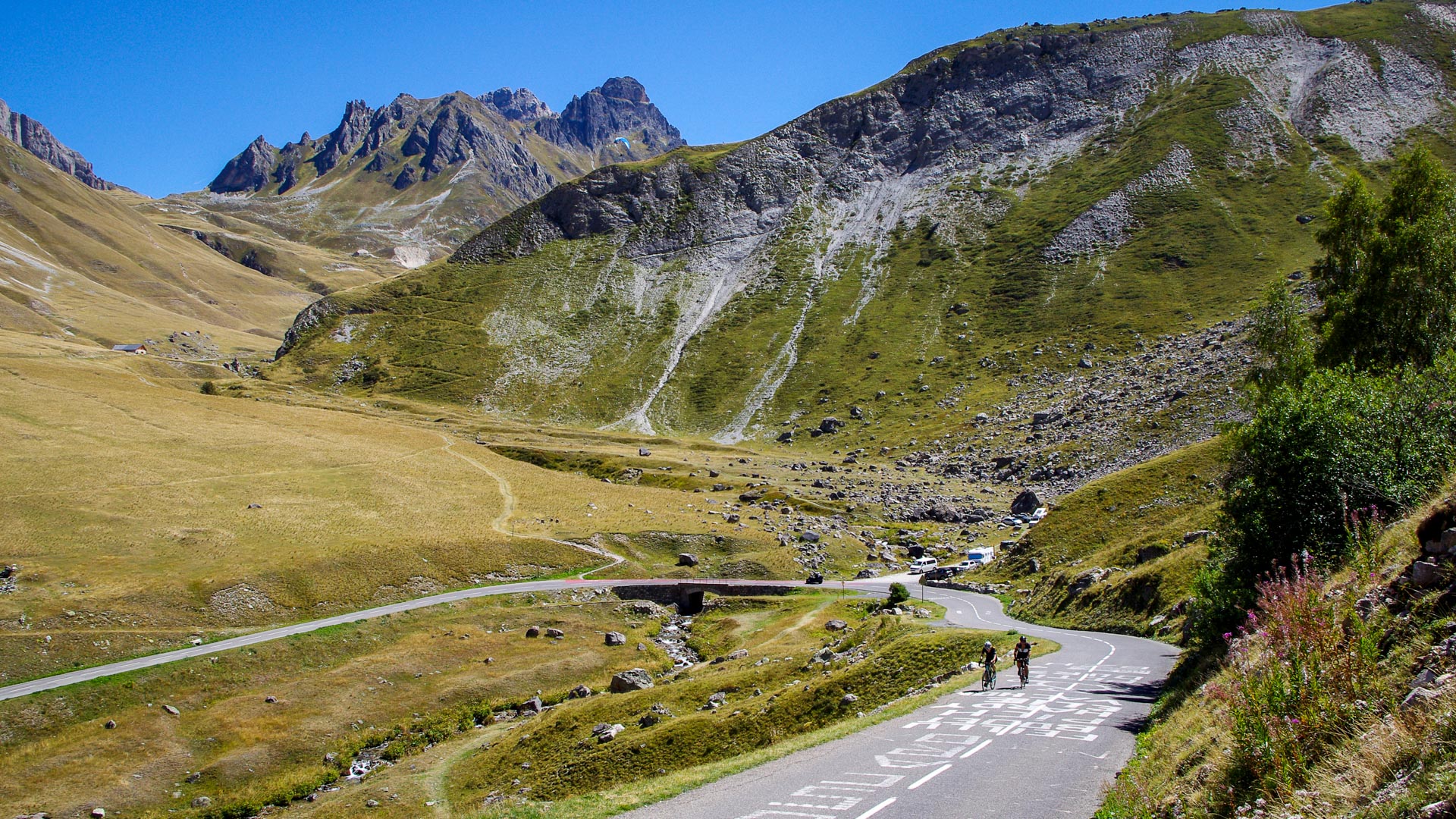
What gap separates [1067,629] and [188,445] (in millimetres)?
99245

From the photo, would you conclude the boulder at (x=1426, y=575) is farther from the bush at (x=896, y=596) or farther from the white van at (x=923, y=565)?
the white van at (x=923, y=565)

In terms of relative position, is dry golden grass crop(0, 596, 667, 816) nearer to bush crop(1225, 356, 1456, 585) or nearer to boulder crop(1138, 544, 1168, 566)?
boulder crop(1138, 544, 1168, 566)

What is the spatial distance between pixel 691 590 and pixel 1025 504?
56.8 m

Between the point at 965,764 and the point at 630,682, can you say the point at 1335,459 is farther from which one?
the point at 630,682

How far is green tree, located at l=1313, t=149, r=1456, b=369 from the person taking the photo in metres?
36.0

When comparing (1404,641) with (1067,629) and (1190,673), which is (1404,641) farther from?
(1067,629)

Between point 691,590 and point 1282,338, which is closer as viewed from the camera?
point 1282,338

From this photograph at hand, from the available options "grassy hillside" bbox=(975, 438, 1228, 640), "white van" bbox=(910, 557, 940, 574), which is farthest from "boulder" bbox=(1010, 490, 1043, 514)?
"grassy hillside" bbox=(975, 438, 1228, 640)

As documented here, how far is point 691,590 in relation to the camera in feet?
244

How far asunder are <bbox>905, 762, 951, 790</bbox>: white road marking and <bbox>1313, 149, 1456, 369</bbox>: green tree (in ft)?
108

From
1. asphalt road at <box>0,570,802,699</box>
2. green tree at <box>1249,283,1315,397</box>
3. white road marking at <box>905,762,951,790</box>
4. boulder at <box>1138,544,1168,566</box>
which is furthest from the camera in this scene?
boulder at <box>1138,544,1168,566</box>

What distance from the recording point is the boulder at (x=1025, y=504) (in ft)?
346

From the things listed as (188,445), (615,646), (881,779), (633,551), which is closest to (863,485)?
(633,551)

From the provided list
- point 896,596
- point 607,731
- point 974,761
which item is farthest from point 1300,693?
point 896,596
